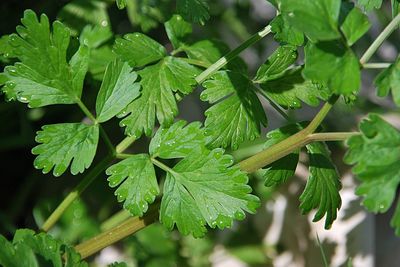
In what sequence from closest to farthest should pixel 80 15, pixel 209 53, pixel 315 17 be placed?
pixel 315 17 → pixel 209 53 → pixel 80 15

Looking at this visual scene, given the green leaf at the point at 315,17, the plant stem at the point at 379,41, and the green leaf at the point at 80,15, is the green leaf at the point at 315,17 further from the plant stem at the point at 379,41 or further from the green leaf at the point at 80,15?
the green leaf at the point at 80,15

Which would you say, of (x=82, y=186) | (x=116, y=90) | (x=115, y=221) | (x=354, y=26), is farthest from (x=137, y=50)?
(x=115, y=221)

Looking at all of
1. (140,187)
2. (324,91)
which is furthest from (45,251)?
(324,91)

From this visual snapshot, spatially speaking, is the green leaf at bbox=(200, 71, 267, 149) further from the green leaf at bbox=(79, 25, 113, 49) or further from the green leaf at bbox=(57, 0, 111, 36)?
the green leaf at bbox=(57, 0, 111, 36)

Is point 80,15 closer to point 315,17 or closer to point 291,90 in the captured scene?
point 291,90

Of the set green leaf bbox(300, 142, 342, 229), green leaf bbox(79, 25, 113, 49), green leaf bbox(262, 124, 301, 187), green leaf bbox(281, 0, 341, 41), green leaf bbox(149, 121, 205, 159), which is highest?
green leaf bbox(281, 0, 341, 41)

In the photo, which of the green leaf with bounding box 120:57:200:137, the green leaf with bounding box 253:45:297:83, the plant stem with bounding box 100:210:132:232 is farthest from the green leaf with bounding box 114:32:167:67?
the plant stem with bounding box 100:210:132:232
